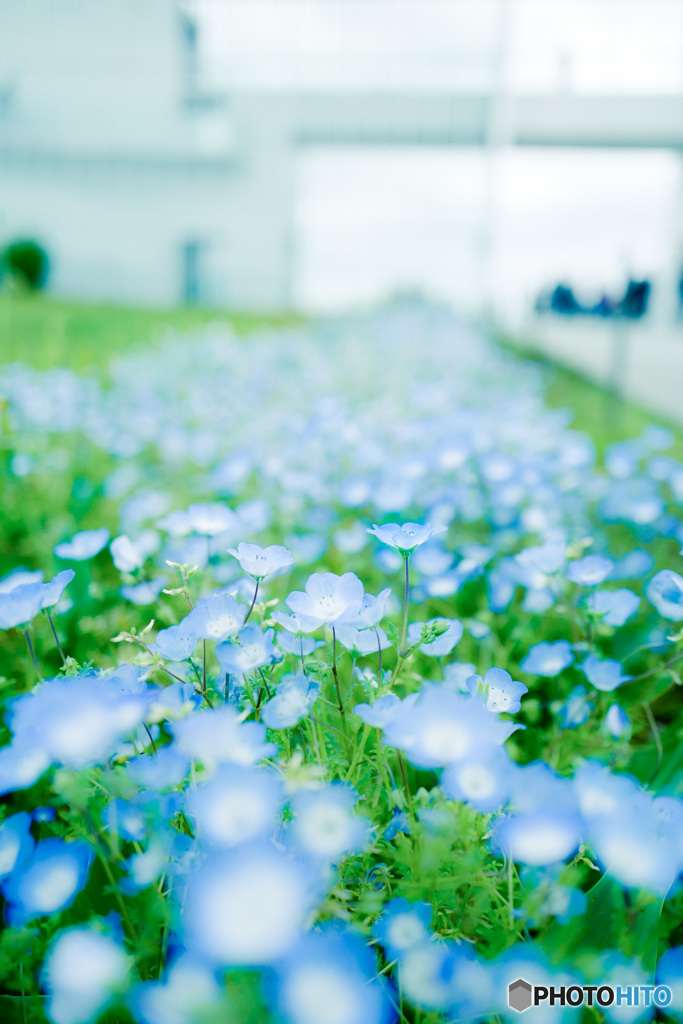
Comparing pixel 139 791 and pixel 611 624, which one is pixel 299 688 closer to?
pixel 139 791

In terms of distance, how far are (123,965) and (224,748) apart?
0.15 m

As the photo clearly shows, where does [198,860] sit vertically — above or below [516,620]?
above

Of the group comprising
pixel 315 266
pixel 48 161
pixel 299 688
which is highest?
pixel 48 161

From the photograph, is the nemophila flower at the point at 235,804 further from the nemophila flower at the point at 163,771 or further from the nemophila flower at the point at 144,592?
the nemophila flower at the point at 144,592

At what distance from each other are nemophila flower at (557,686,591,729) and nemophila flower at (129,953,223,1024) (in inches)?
25.2

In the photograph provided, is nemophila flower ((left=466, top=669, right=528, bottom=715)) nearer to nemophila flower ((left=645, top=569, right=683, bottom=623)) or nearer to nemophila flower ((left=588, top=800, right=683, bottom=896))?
nemophila flower ((left=588, top=800, right=683, bottom=896))

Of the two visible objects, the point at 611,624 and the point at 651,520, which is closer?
the point at 611,624

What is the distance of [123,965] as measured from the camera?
0.45 m

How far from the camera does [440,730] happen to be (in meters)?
0.53

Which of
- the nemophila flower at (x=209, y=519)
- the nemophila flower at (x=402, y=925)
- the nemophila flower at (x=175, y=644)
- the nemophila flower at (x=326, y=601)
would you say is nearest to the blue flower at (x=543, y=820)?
the nemophila flower at (x=402, y=925)

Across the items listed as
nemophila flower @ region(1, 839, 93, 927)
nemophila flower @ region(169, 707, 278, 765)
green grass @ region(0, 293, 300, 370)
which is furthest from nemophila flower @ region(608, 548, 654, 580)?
green grass @ region(0, 293, 300, 370)

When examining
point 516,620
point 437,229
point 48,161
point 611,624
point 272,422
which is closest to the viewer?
point 611,624

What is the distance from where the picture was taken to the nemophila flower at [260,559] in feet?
2.21

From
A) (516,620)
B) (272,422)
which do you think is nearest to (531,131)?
(272,422)
